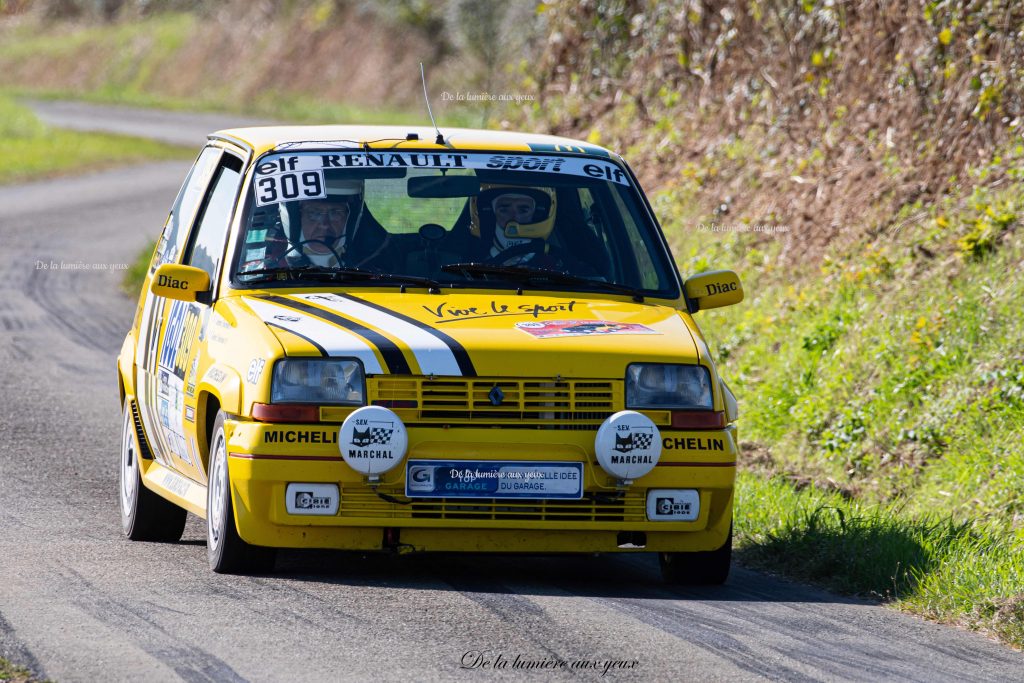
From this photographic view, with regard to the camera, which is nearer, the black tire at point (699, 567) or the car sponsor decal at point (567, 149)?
the black tire at point (699, 567)

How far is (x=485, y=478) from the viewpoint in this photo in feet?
21.5

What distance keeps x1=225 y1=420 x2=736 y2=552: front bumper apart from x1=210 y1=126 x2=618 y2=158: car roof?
167 centimetres

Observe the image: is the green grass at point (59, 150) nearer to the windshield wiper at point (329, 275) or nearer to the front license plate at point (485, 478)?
the windshield wiper at point (329, 275)

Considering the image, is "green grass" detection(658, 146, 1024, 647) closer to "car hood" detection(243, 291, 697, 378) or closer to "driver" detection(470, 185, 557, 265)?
"car hood" detection(243, 291, 697, 378)

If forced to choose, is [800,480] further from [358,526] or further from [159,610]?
[159,610]

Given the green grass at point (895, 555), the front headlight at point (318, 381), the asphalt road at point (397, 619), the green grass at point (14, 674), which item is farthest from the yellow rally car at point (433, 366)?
the green grass at point (14, 674)

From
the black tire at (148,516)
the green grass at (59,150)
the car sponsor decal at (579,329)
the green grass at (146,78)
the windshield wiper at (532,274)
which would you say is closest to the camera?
the car sponsor decal at (579,329)

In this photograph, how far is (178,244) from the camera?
838 cm

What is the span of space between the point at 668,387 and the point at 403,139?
6.20ft

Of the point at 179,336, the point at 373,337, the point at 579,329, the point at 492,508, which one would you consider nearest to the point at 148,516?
the point at 179,336

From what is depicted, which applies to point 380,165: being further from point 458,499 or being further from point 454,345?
point 458,499

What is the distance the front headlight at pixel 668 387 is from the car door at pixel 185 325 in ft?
5.86

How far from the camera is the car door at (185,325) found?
7.34 meters

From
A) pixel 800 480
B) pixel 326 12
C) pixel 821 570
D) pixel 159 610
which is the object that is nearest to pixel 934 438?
pixel 800 480
